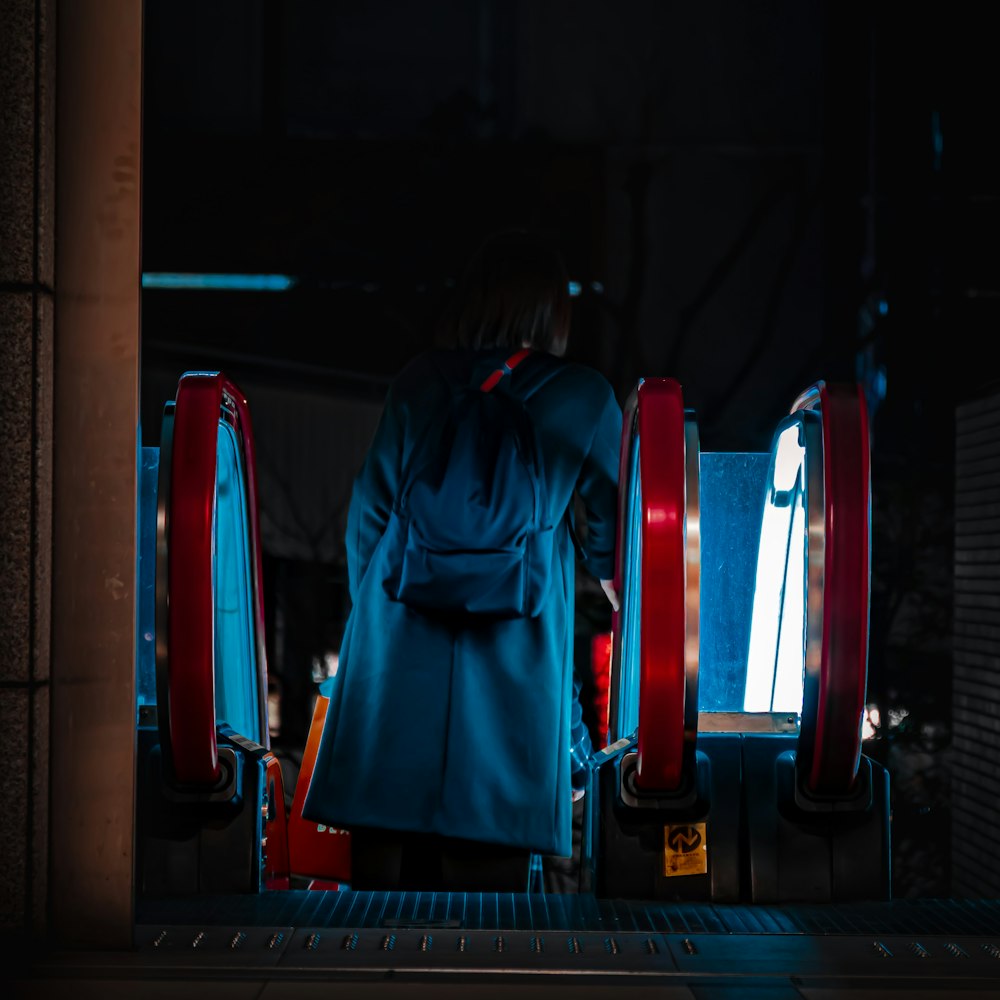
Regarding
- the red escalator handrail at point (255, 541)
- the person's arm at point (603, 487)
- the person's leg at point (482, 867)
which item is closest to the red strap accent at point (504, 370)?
the person's arm at point (603, 487)

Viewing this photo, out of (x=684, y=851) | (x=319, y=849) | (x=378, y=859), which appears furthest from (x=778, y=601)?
(x=319, y=849)

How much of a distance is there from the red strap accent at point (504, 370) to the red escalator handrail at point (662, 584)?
446mm

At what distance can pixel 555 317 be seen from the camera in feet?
10.3

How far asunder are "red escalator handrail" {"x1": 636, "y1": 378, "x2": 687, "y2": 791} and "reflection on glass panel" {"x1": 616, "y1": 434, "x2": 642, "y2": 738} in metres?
0.23

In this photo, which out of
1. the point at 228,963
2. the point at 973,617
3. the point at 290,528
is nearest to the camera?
the point at 228,963

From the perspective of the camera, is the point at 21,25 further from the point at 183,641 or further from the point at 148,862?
the point at 148,862

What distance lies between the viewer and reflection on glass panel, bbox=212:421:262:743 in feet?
11.8

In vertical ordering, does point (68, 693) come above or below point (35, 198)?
below

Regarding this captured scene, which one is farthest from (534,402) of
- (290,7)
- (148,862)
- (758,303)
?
(290,7)

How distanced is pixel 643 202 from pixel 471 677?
330 cm

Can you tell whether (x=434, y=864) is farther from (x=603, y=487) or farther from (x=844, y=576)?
(x=844, y=576)

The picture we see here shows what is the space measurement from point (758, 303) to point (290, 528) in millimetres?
2384

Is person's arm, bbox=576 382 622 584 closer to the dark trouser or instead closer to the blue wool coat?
the blue wool coat

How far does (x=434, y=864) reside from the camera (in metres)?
3.16
